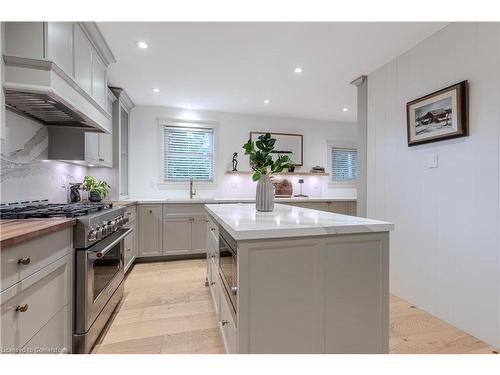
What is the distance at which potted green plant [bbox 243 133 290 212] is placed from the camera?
1.78m

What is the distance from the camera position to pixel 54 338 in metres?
1.32

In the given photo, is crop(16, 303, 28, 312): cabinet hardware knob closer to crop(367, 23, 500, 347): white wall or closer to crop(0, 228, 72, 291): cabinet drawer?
crop(0, 228, 72, 291): cabinet drawer

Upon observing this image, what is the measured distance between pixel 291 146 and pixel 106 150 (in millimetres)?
3168

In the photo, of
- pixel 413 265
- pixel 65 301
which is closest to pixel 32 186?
pixel 65 301

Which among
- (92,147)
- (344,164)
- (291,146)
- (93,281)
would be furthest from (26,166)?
(344,164)

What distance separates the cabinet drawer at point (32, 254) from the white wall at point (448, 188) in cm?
278

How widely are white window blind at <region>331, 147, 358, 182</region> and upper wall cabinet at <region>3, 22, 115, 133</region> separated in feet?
14.0

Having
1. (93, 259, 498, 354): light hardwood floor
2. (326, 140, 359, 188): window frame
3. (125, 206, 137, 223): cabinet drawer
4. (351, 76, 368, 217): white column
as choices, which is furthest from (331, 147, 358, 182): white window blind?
(125, 206, 137, 223): cabinet drawer

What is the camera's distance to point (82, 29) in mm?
1911

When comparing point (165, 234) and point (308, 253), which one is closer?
point (308, 253)

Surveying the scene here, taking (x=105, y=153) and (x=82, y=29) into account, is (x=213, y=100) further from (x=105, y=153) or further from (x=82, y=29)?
(x=82, y=29)

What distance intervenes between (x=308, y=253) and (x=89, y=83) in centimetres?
220

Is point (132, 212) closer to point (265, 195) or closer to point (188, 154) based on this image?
point (188, 154)

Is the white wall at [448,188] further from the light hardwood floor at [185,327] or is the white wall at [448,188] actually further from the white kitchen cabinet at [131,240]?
the white kitchen cabinet at [131,240]
